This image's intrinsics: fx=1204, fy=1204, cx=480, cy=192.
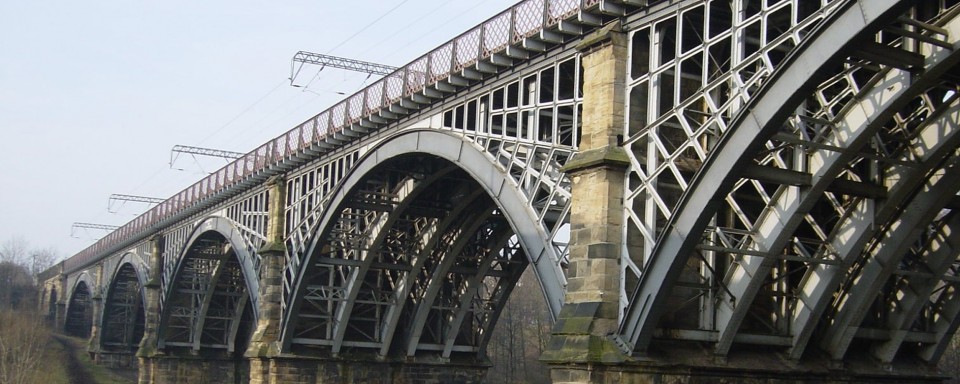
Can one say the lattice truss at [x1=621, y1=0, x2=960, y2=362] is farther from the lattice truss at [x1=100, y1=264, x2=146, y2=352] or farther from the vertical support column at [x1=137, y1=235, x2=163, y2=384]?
the lattice truss at [x1=100, y1=264, x2=146, y2=352]

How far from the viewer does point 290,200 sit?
40.1 m

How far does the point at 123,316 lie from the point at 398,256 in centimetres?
5471

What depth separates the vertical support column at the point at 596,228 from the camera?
734 inches

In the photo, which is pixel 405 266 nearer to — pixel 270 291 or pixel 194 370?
pixel 270 291

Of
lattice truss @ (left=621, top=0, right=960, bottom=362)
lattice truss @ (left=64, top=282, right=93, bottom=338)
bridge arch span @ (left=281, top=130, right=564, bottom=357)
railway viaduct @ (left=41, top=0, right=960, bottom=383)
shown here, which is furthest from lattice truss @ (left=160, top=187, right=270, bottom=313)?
lattice truss @ (left=64, top=282, right=93, bottom=338)

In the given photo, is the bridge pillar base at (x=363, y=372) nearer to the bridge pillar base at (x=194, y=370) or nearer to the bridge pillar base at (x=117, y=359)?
the bridge pillar base at (x=194, y=370)

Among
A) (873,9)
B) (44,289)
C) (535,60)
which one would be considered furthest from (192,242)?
(44,289)

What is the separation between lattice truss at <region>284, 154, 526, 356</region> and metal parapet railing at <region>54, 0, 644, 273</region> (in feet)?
6.56

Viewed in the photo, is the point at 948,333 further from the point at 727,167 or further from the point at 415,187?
the point at 415,187

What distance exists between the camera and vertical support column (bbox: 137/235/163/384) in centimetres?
5975

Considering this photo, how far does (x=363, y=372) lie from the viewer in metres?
37.9

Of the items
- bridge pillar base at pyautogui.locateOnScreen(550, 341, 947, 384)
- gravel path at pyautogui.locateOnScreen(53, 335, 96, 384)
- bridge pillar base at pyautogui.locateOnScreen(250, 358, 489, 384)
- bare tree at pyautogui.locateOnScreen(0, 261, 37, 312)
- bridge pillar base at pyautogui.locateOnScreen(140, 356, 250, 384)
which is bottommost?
gravel path at pyautogui.locateOnScreen(53, 335, 96, 384)

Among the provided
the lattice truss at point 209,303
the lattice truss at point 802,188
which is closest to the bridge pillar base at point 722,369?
the lattice truss at point 802,188

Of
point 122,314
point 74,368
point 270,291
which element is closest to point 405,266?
point 270,291
